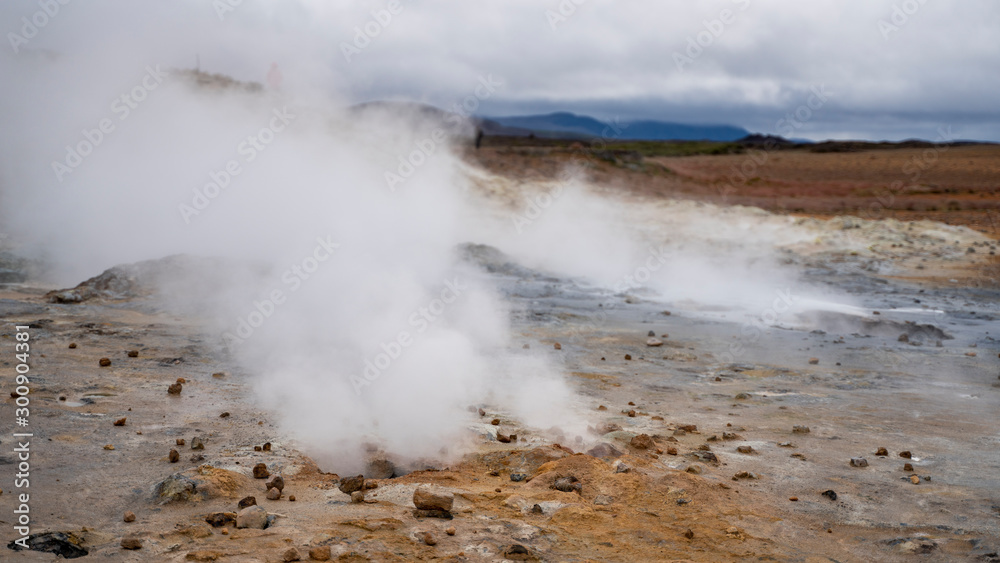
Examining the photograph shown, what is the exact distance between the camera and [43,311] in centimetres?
816

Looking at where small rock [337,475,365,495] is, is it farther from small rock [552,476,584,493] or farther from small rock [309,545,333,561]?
small rock [552,476,584,493]

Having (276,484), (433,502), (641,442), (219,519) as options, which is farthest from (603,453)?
(219,519)

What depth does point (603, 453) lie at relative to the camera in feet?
15.6

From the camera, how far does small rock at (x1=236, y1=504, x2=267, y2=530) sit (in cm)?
351

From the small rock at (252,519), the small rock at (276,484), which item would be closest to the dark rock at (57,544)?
the small rock at (252,519)
